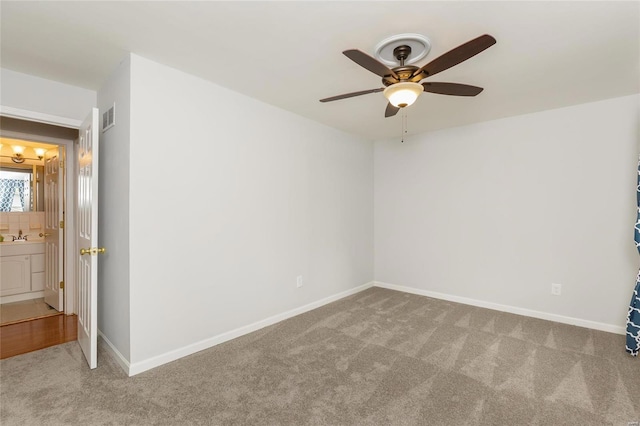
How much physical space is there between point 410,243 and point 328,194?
4.99 feet

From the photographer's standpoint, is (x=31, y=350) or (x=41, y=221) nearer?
(x=31, y=350)

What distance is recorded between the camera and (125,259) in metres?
2.29

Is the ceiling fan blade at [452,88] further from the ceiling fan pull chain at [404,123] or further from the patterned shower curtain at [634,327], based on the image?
the patterned shower curtain at [634,327]

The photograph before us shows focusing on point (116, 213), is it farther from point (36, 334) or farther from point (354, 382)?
point (354, 382)

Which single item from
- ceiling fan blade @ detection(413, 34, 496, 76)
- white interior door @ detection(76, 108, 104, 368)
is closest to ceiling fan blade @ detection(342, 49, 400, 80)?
ceiling fan blade @ detection(413, 34, 496, 76)

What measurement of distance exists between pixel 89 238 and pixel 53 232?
2.15m

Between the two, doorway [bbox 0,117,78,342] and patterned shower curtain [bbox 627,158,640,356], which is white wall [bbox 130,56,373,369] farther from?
patterned shower curtain [bbox 627,158,640,356]

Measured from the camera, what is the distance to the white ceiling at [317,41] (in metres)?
1.73

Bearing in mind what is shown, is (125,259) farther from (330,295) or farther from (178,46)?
(330,295)

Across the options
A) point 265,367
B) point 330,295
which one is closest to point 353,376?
point 265,367

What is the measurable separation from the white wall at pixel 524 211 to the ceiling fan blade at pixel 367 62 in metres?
2.57

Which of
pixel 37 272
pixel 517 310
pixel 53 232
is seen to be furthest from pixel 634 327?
pixel 37 272

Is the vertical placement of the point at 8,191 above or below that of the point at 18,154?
below

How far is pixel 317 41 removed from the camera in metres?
→ 2.04
